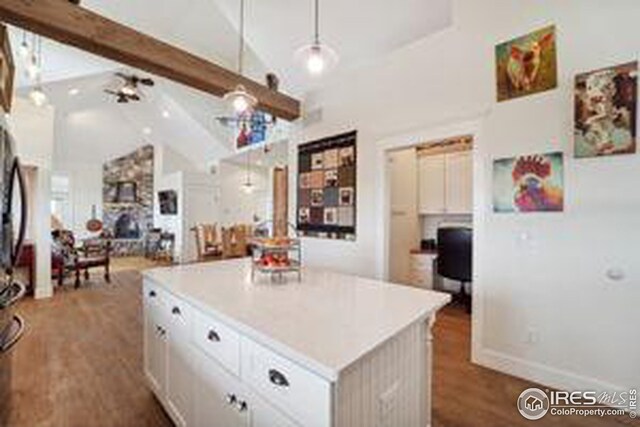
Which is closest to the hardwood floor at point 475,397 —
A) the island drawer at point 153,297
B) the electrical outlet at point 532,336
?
the electrical outlet at point 532,336

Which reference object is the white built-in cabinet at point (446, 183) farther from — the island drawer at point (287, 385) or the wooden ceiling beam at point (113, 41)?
the island drawer at point (287, 385)

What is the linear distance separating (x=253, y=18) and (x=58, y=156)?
338 inches

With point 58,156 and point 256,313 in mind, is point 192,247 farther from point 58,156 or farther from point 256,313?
point 256,313

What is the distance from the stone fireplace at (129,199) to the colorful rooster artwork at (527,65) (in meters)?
10.6

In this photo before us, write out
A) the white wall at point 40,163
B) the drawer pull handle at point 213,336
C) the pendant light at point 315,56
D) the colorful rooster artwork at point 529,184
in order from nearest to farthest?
the drawer pull handle at point 213,336, the pendant light at point 315,56, the colorful rooster artwork at point 529,184, the white wall at point 40,163

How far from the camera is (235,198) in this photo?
31.5 ft

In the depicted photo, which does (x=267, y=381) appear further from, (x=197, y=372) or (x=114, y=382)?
(x=114, y=382)

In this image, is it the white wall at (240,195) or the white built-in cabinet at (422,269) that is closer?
the white built-in cabinet at (422,269)

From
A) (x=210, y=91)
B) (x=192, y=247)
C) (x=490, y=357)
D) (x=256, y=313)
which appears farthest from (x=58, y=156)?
(x=490, y=357)

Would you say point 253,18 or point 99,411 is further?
point 253,18

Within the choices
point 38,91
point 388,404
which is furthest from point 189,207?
point 388,404

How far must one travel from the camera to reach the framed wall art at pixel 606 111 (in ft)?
6.57

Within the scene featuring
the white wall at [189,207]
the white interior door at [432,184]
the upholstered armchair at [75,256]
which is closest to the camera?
the white interior door at [432,184]

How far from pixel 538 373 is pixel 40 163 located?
22.8 ft
